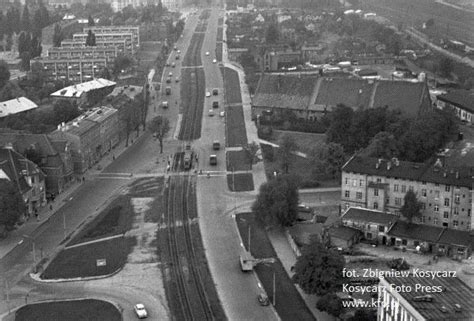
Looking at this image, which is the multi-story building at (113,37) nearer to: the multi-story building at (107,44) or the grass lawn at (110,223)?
the multi-story building at (107,44)

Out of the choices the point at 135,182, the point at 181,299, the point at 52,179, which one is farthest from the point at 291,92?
the point at 181,299

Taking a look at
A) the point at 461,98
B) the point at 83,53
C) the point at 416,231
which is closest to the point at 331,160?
the point at 416,231

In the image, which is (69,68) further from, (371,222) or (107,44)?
(371,222)

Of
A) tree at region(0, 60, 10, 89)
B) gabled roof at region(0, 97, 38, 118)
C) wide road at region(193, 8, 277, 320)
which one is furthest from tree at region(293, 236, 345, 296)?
tree at region(0, 60, 10, 89)

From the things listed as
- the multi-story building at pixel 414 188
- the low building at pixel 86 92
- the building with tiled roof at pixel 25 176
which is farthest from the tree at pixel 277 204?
the low building at pixel 86 92

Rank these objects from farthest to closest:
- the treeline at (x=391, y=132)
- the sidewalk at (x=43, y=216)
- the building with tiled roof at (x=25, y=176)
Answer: the treeline at (x=391, y=132) < the building with tiled roof at (x=25, y=176) < the sidewalk at (x=43, y=216)

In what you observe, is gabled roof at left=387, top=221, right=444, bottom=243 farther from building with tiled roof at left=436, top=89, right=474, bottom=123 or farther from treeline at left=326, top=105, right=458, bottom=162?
building with tiled roof at left=436, top=89, right=474, bottom=123

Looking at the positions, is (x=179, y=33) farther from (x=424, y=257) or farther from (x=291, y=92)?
(x=424, y=257)
